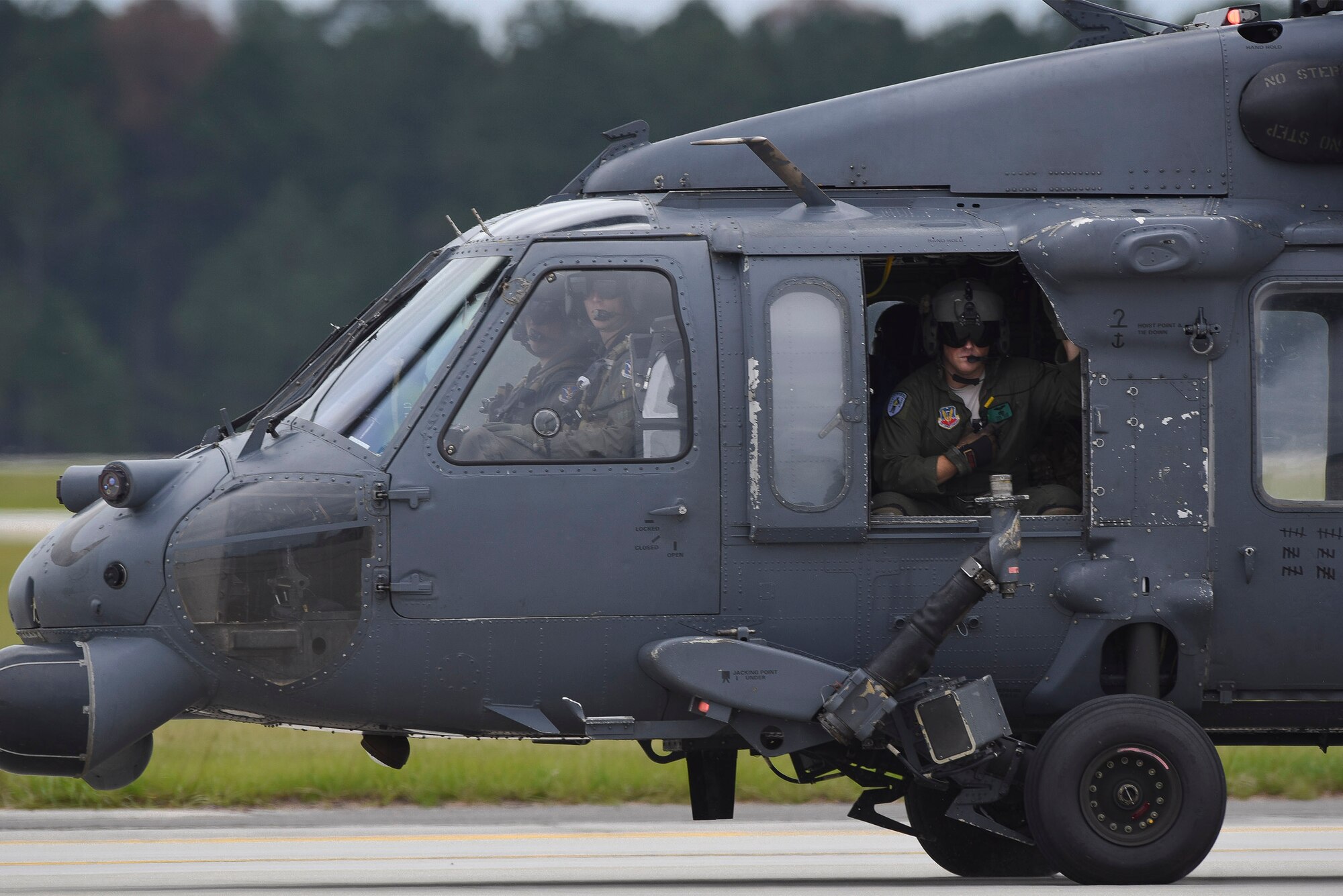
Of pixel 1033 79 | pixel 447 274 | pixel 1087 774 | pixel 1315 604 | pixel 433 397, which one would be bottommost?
pixel 1087 774

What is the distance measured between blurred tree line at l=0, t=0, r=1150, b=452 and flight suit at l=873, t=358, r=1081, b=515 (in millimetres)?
36090

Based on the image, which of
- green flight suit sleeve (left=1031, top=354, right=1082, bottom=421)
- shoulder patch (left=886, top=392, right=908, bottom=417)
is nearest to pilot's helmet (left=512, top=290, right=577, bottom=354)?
shoulder patch (left=886, top=392, right=908, bottom=417)

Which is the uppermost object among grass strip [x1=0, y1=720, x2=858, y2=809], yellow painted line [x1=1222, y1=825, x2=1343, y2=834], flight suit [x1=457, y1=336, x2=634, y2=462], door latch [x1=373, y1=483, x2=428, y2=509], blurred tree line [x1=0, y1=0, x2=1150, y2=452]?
blurred tree line [x1=0, y1=0, x2=1150, y2=452]

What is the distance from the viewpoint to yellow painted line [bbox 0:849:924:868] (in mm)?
8406

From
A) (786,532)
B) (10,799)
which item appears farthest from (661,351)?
(10,799)

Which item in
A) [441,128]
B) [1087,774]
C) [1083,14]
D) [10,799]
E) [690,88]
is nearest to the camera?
[1087,774]

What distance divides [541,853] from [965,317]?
3.41 m

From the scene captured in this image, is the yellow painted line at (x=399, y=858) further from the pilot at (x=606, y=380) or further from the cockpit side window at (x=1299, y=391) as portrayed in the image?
the cockpit side window at (x=1299, y=391)

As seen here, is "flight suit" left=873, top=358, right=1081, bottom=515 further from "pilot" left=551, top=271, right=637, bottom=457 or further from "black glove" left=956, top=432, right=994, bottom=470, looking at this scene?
"pilot" left=551, top=271, right=637, bottom=457

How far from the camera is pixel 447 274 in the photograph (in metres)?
7.30

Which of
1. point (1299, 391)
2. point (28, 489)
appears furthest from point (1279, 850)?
point (28, 489)

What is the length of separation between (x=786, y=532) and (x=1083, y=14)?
9.69 ft

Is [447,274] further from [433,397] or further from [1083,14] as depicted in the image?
[1083,14]

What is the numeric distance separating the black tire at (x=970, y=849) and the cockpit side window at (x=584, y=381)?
2243 millimetres
